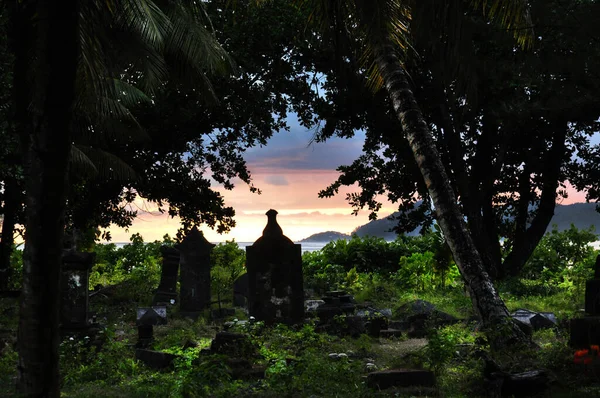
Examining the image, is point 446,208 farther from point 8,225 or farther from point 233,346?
point 8,225

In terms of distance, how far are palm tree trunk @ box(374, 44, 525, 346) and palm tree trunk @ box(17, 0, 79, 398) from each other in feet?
18.9

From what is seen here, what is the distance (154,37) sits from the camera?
40.5ft

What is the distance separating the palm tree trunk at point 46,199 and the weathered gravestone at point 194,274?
33.8ft

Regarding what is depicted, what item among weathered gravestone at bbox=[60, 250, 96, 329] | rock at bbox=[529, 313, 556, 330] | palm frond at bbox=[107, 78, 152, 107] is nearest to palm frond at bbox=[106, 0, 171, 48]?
palm frond at bbox=[107, 78, 152, 107]

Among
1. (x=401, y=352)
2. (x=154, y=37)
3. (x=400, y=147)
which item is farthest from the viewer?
(x=400, y=147)

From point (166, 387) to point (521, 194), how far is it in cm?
1452

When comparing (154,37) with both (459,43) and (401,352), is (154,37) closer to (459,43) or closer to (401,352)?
(459,43)

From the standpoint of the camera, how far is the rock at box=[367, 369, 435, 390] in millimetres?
7664

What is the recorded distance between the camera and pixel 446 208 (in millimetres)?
10359

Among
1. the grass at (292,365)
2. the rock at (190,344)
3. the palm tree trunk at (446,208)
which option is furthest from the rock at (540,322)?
the rock at (190,344)

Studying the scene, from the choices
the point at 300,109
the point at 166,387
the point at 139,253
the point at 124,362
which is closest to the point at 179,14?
the point at 300,109

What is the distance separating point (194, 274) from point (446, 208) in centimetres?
802

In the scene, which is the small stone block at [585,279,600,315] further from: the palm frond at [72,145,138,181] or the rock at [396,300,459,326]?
the palm frond at [72,145,138,181]

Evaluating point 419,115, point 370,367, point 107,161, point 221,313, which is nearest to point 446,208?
point 419,115
